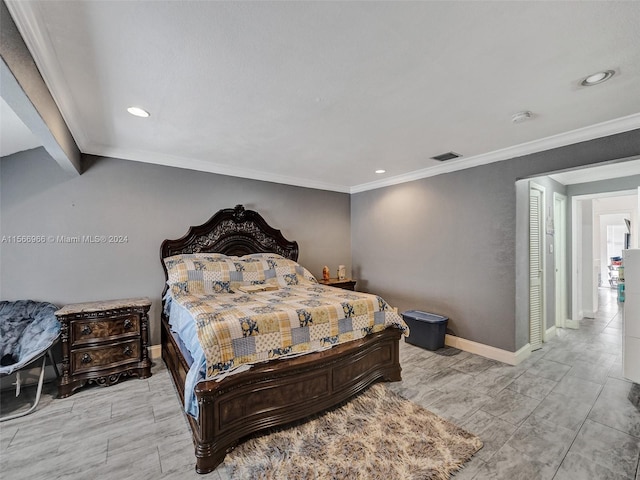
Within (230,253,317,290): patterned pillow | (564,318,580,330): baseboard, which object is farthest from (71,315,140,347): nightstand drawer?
(564,318,580,330): baseboard

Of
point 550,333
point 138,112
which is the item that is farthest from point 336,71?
point 550,333

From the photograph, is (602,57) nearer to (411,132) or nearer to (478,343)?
(411,132)

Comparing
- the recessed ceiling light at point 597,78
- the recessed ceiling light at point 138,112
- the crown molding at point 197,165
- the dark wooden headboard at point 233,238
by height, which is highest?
the recessed ceiling light at point 597,78

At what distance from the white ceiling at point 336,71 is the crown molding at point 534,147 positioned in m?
0.02

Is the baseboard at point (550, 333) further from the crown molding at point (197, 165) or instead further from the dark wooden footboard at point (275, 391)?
the crown molding at point (197, 165)

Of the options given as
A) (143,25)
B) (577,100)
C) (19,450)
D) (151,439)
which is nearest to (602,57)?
(577,100)

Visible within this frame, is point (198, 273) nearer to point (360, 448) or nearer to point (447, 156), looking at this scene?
point (360, 448)

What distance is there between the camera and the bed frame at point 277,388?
179cm

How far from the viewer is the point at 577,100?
7.03ft

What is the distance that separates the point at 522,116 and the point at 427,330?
2.60m

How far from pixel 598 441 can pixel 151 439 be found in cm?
317

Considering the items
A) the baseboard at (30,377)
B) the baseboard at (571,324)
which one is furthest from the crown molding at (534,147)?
the baseboard at (30,377)

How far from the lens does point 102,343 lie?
2.75m

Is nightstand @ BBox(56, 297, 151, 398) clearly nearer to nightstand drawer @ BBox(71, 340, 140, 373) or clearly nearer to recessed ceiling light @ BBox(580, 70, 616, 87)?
nightstand drawer @ BBox(71, 340, 140, 373)
